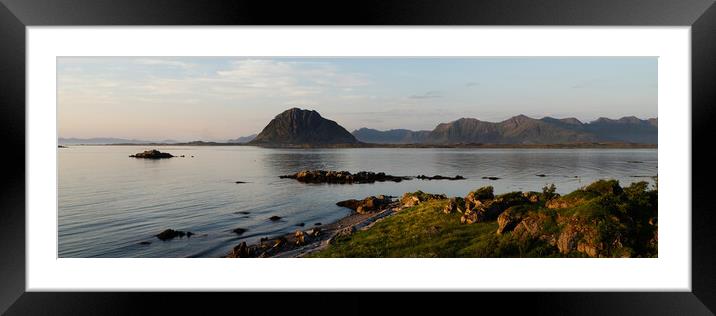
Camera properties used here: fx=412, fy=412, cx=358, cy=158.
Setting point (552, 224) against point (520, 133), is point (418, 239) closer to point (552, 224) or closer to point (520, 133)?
point (552, 224)

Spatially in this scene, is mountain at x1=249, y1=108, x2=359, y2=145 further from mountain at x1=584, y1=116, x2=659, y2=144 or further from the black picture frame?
the black picture frame

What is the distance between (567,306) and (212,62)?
16.1m

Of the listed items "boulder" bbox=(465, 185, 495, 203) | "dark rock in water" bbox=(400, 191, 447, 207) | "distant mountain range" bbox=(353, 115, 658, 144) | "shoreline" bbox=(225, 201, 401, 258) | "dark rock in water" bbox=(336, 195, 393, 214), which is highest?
"distant mountain range" bbox=(353, 115, 658, 144)

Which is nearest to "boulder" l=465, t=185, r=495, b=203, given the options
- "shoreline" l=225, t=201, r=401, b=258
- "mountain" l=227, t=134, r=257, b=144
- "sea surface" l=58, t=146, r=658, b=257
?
"shoreline" l=225, t=201, r=401, b=258

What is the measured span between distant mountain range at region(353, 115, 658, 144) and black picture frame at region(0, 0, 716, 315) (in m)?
13.6

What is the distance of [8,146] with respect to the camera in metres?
3.70

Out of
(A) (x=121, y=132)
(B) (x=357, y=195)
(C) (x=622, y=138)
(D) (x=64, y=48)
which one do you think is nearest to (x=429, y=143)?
(B) (x=357, y=195)

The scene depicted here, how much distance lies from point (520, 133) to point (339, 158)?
10.3 metres

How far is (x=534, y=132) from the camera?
21.1m

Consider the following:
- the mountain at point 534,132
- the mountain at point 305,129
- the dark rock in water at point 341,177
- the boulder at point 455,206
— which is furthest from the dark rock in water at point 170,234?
the mountain at point 534,132

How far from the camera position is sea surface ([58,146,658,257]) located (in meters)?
11.9

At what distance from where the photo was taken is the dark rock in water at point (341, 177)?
19.0 meters

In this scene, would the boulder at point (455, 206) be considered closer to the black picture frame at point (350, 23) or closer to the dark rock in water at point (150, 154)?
the black picture frame at point (350, 23)

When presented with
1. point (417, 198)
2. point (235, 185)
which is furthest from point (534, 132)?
point (235, 185)
